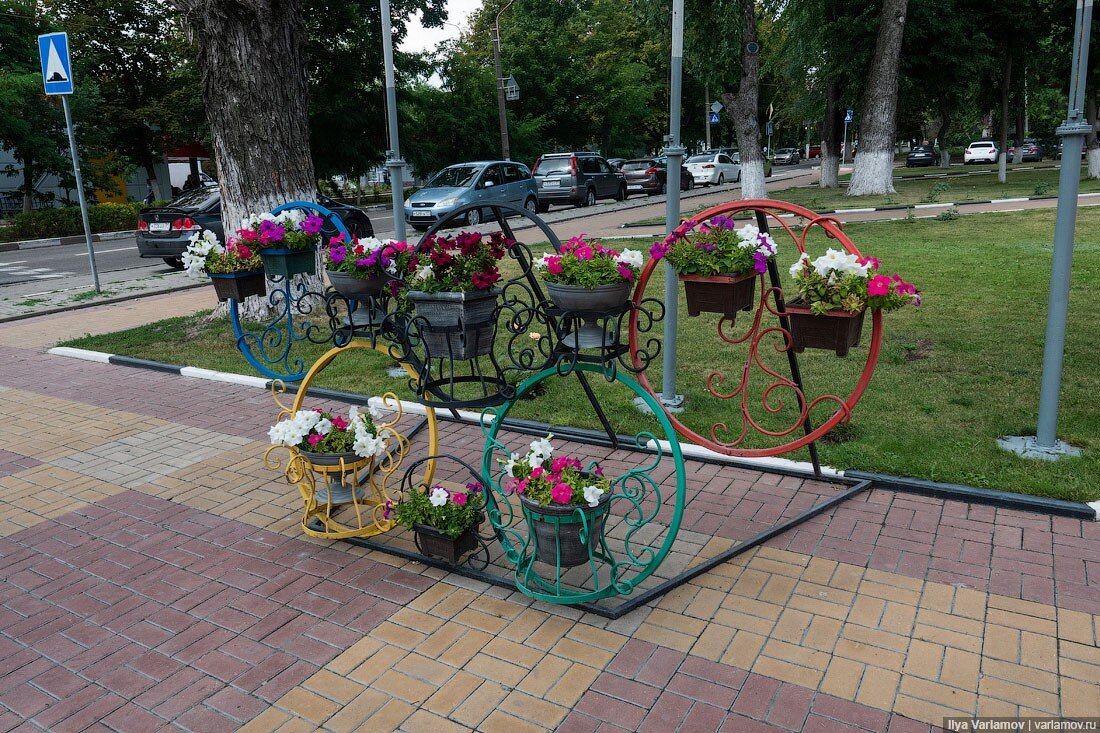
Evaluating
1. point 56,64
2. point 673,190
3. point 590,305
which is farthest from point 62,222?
point 590,305

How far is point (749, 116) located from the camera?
19609mm

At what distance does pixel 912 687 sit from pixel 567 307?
2126mm

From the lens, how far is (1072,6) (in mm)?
24328

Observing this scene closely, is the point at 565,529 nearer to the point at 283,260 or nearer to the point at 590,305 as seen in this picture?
the point at 590,305

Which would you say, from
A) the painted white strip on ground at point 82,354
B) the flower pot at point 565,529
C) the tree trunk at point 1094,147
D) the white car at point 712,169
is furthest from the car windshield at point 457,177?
the tree trunk at point 1094,147

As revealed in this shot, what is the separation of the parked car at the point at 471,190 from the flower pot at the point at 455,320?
15602mm

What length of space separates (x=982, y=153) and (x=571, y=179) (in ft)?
96.7

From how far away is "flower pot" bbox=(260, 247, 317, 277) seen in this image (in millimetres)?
5281

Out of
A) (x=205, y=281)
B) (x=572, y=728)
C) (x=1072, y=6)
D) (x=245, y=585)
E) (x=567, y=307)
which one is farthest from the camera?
(x=1072, y=6)

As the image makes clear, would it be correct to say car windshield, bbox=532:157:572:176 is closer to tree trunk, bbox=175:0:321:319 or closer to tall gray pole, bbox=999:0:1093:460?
tree trunk, bbox=175:0:321:319

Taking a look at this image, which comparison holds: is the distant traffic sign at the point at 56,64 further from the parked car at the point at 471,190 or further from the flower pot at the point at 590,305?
the flower pot at the point at 590,305

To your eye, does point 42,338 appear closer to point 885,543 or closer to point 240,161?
point 240,161

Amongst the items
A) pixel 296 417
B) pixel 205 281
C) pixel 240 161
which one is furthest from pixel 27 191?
pixel 296 417

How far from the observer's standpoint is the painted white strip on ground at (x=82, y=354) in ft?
29.4
